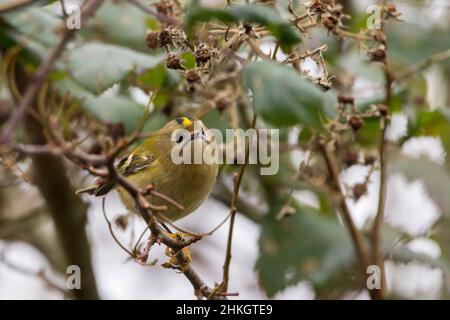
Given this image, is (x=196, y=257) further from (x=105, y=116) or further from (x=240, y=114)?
(x=105, y=116)

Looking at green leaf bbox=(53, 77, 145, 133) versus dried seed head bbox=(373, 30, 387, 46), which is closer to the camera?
dried seed head bbox=(373, 30, 387, 46)

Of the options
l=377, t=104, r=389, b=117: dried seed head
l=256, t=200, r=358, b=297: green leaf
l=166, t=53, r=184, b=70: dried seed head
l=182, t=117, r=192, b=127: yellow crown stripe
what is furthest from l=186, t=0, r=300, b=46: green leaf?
l=256, t=200, r=358, b=297: green leaf

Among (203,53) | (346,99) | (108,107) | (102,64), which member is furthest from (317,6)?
(108,107)

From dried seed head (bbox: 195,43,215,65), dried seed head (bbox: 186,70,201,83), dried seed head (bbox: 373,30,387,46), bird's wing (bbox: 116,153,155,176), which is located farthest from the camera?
bird's wing (bbox: 116,153,155,176)

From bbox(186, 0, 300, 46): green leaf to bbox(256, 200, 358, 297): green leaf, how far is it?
1537 millimetres

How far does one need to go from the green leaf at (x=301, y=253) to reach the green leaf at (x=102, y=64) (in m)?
1.06

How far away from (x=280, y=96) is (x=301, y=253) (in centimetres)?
158

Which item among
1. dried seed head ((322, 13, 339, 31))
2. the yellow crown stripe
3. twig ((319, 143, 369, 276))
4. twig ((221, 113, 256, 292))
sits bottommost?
twig ((221, 113, 256, 292))

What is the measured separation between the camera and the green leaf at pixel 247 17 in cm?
168

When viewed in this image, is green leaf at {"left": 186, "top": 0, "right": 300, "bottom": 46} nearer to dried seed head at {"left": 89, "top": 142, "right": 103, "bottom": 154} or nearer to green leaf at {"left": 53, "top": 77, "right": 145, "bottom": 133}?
green leaf at {"left": 53, "top": 77, "right": 145, "bottom": 133}

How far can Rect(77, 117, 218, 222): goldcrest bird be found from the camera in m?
2.59

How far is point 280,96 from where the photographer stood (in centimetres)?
172
